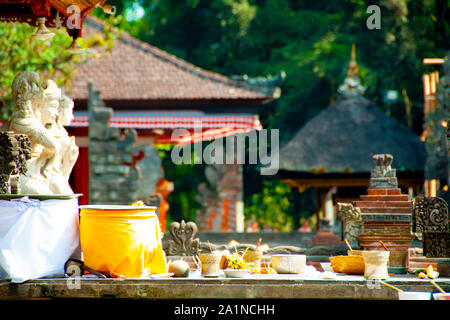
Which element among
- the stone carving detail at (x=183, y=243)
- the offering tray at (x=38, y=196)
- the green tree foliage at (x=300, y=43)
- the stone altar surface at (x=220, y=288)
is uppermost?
the green tree foliage at (x=300, y=43)

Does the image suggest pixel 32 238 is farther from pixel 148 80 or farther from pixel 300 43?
pixel 300 43

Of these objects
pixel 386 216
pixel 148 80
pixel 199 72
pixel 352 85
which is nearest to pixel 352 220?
pixel 386 216

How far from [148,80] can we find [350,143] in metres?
5.57

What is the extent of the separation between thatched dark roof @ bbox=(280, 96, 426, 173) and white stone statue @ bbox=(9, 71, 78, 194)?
11433mm

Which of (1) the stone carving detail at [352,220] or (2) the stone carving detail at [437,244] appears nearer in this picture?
(2) the stone carving detail at [437,244]

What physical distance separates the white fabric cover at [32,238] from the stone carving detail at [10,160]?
1.11ft

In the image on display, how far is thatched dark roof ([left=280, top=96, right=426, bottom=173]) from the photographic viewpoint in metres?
19.0

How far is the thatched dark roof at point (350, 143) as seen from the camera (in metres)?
19.0

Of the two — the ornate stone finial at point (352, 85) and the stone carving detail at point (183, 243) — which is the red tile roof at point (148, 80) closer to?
the ornate stone finial at point (352, 85)

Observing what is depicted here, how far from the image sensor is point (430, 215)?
7621 mm

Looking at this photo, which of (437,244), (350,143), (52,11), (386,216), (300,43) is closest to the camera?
(437,244)

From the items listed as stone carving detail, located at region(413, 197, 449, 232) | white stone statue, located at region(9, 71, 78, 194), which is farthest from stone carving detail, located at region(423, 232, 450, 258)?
white stone statue, located at region(9, 71, 78, 194)

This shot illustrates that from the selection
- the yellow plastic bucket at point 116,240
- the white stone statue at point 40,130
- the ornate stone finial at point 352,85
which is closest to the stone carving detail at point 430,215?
the yellow plastic bucket at point 116,240

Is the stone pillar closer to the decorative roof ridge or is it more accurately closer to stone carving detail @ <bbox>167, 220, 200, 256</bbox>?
stone carving detail @ <bbox>167, 220, 200, 256</bbox>
